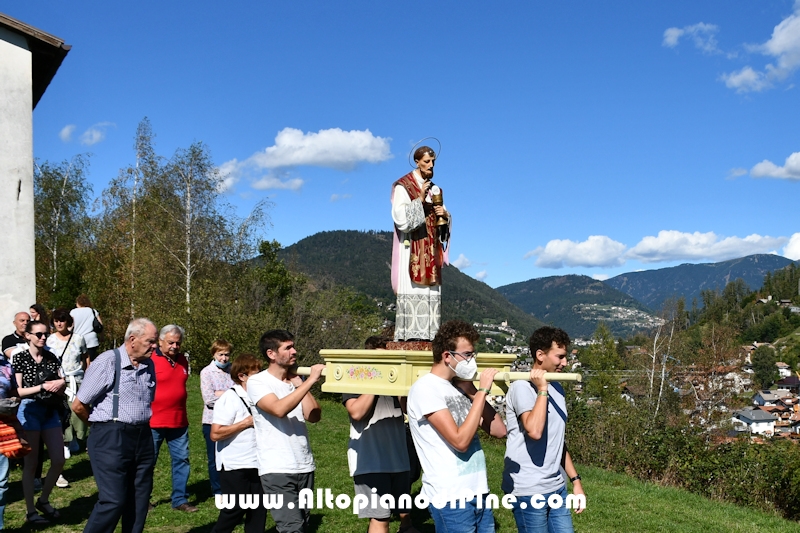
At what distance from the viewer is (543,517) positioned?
185 inches

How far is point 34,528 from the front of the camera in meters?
7.59

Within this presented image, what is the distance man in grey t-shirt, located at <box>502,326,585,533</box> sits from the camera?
15.4ft

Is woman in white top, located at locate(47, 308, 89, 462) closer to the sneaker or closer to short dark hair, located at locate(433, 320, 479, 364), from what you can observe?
the sneaker

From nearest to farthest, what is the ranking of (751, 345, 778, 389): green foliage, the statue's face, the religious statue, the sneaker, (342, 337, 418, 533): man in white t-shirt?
(342, 337, 418, 533): man in white t-shirt → the religious statue → the statue's face → the sneaker → (751, 345, 778, 389): green foliage

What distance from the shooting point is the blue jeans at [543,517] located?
4.71 m

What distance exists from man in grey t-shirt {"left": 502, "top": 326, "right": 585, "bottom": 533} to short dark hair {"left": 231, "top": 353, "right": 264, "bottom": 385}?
2.58 meters

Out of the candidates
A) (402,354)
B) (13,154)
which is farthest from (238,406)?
(13,154)

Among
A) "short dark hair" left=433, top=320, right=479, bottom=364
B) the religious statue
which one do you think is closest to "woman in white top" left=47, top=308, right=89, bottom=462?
the religious statue

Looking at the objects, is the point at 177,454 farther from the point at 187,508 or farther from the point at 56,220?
the point at 56,220

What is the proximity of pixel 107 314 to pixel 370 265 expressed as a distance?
419ft

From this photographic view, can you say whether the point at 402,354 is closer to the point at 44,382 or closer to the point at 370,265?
the point at 44,382

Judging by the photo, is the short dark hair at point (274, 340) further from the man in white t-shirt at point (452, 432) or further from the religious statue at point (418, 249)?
the man in white t-shirt at point (452, 432)

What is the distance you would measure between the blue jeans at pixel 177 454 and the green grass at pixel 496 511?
228 millimetres

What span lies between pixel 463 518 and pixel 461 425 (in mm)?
556
